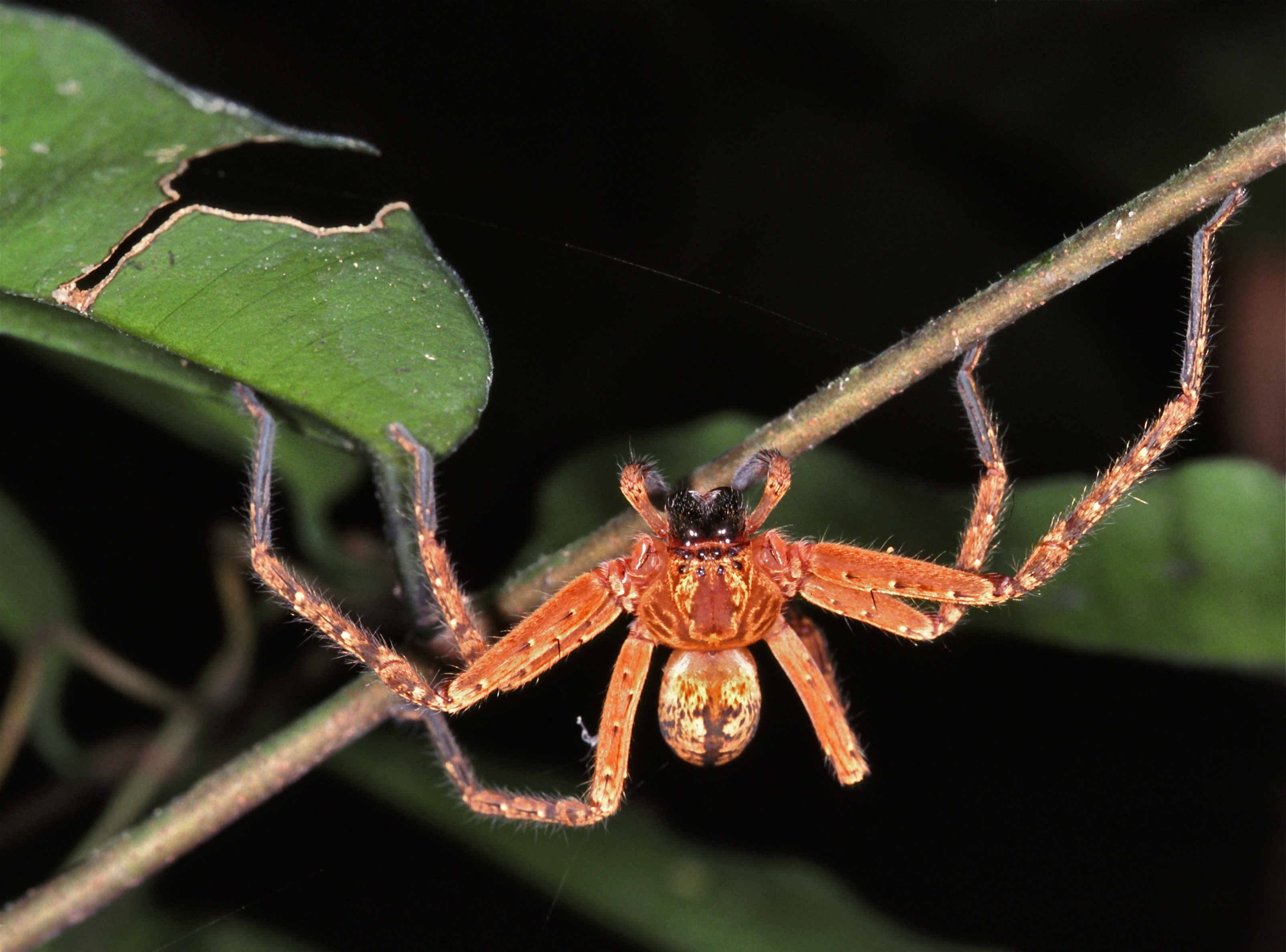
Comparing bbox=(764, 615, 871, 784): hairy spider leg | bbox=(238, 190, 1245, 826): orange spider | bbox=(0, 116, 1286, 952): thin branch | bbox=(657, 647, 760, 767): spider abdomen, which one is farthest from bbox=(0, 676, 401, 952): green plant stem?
bbox=(764, 615, 871, 784): hairy spider leg

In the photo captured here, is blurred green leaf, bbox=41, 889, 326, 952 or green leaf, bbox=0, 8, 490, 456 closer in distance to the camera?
green leaf, bbox=0, 8, 490, 456

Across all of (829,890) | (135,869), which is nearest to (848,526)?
(829,890)

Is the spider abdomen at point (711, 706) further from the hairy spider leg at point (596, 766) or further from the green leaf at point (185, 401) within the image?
the green leaf at point (185, 401)

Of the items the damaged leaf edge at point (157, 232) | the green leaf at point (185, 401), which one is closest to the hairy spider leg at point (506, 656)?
the green leaf at point (185, 401)

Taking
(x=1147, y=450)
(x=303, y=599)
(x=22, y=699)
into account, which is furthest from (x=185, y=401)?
(x=1147, y=450)

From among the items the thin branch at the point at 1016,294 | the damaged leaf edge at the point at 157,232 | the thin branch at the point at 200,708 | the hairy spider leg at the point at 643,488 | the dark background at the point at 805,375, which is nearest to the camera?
the thin branch at the point at 1016,294

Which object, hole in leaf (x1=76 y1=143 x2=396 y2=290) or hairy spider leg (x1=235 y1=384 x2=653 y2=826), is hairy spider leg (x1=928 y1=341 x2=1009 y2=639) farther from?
hole in leaf (x1=76 y1=143 x2=396 y2=290)

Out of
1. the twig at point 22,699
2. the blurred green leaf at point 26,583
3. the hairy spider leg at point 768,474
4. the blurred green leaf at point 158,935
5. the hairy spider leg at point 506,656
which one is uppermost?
the hairy spider leg at point 768,474
